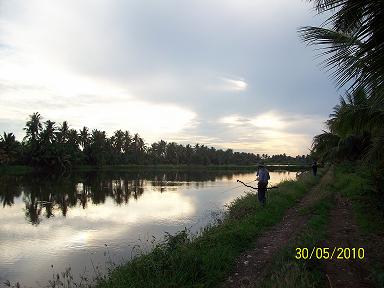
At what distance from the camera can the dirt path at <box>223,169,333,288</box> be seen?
700 cm

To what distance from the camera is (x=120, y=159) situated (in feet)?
366

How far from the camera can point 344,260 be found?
24.0 ft

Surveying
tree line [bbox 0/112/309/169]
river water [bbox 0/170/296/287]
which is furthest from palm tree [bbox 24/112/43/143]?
river water [bbox 0/170/296/287]

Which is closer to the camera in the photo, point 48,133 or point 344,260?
point 344,260

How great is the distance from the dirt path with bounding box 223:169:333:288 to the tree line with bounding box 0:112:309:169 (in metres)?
51.6

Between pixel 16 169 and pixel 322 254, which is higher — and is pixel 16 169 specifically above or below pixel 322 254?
above

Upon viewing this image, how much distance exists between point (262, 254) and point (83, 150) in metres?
91.3

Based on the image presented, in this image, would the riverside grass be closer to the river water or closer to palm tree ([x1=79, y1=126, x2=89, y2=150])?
the river water

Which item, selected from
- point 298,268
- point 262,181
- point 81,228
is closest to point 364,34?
point 298,268

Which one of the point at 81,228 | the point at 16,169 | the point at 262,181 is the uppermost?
the point at 16,169

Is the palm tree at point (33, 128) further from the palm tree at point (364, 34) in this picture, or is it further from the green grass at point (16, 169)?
the palm tree at point (364, 34)

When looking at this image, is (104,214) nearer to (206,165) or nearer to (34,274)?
(34,274)

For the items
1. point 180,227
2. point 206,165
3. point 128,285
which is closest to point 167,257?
point 128,285

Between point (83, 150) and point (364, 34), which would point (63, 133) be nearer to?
point (83, 150)
